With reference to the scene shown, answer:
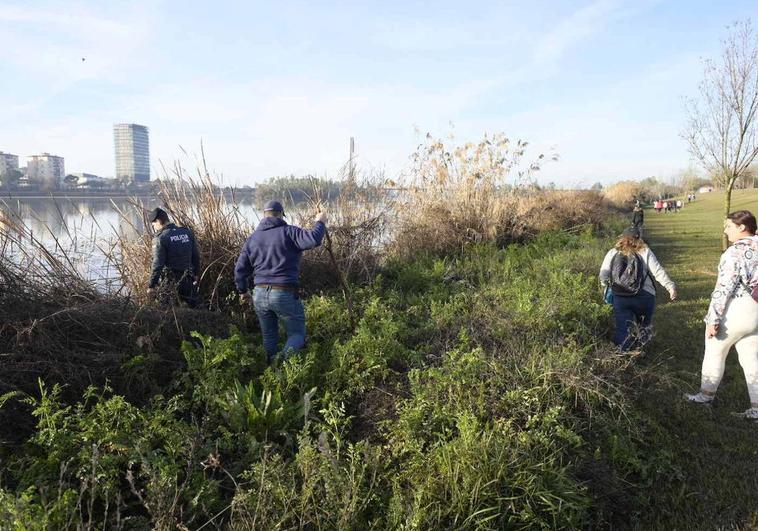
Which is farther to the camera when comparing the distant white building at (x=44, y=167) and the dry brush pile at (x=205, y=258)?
the distant white building at (x=44, y=167)

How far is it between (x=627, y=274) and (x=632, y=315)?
21.8 inches

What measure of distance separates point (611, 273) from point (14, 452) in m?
5.80

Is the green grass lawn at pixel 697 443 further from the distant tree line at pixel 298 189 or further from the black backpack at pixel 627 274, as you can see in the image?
the distant tree line at pixel 298 189

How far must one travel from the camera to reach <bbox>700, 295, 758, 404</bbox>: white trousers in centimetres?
401

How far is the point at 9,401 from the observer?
3350 mm

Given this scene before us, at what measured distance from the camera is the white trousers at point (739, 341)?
4.01m

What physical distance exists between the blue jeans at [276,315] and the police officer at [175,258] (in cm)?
129

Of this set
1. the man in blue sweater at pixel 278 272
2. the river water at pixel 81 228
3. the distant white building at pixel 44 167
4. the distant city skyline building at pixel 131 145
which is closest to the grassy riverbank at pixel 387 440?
the man in blue sweater at pixel 278 272

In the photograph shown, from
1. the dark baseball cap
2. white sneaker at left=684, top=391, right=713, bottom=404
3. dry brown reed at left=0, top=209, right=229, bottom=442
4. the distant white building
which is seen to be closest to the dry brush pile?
dry brown reed at left=0, top=209, right=229, bottom=442

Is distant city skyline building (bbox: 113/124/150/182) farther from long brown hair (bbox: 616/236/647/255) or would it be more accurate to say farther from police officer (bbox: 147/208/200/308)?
long brown hair (bbox: 616/236/647/255)


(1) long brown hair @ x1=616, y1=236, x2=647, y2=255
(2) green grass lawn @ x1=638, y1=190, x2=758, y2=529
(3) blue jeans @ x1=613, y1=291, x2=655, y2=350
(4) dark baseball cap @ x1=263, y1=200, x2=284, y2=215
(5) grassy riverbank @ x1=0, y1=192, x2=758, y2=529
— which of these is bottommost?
(2) green grass lawn @ x1=638, y1=190, x2=758, y2=529

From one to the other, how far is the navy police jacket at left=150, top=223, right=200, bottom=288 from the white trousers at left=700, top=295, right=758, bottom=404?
5738mm

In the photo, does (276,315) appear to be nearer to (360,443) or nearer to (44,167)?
(360,443)

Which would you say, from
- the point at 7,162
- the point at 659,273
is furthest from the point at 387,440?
the point at 7,162
